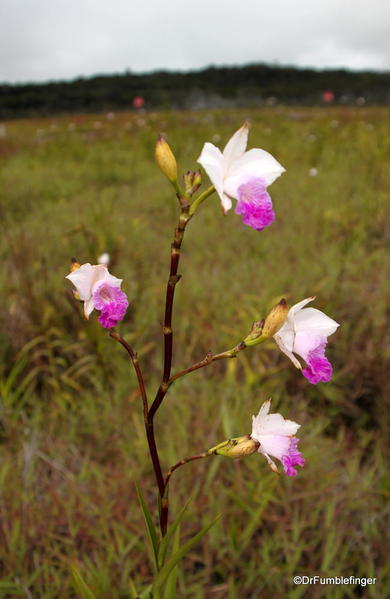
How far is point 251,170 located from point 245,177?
0.02m

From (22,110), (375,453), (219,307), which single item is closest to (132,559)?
(375,453)

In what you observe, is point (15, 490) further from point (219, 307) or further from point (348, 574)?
point (219, 307)

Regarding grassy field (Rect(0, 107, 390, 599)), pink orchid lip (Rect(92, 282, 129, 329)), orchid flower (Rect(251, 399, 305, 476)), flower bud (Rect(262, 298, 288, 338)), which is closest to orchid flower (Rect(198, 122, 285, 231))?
flower bud (Rect(262, 298, 288, 338))

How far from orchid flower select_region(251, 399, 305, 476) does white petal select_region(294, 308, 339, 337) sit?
5.7 inches

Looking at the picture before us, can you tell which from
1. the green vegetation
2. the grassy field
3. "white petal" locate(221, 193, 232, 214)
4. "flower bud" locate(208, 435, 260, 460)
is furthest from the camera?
the green vegetation

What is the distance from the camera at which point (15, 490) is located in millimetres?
1652

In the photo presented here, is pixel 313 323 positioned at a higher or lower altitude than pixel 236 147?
lower

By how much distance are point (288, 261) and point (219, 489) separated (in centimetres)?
191

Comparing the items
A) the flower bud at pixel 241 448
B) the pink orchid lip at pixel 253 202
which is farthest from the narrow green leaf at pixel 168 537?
the pink orchid lip at pixel 253 202

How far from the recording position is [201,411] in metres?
1.95

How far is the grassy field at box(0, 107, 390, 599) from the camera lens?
1471 mm

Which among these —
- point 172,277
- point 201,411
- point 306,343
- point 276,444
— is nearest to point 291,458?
point 276,444

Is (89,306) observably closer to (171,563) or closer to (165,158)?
(165,158)

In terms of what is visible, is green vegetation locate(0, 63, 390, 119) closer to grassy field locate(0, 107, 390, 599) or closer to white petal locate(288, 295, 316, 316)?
grassy field locate(0, 107, 390, 599)
